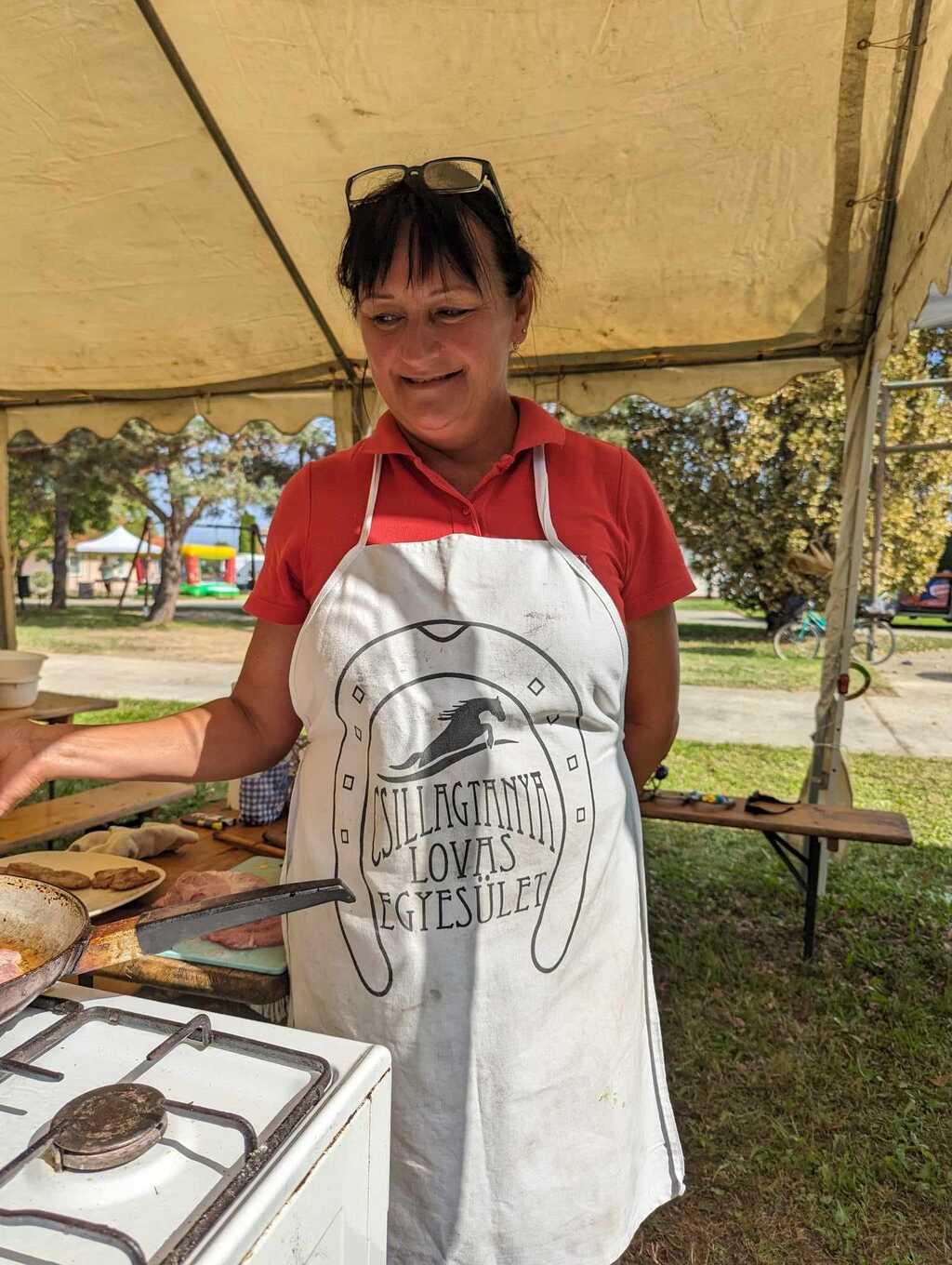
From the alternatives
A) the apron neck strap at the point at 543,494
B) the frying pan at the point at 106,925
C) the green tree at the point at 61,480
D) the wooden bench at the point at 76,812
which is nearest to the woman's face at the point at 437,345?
the apron neck strap at the point at 543,494

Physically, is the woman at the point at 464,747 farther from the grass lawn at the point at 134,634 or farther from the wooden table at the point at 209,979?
the grass lawn at the point at 134,634

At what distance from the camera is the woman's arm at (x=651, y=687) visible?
1.35 meters

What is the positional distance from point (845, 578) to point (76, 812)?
10.7 feet

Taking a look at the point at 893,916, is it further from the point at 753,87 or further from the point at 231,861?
the point at 753,87

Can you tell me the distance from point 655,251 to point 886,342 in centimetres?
84

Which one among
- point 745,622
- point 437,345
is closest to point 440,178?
point 437,345

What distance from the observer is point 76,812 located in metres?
2.92

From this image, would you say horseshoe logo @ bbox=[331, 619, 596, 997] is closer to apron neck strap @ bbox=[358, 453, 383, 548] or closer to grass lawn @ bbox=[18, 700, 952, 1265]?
apron neck strap @ bbox=[358, 453, 383, 548]

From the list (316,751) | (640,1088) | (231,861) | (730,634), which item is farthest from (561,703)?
(730,634)

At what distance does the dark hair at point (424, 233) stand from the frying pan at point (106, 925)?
89cm

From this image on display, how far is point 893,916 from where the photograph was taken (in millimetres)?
4246

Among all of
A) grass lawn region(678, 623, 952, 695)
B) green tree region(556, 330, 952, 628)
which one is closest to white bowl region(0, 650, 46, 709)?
grass lawn region(678, 623, 952, 695)

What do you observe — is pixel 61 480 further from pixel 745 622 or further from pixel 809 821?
pixel 809 821

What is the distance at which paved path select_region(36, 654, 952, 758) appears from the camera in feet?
28.0
